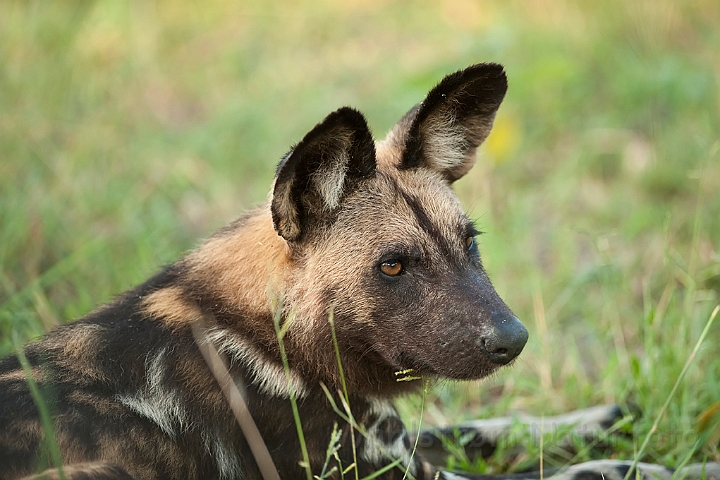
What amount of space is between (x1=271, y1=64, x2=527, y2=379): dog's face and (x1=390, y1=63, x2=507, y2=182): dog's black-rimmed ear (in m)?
0.01

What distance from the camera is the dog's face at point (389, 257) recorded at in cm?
303

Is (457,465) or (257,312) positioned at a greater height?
(257,312)

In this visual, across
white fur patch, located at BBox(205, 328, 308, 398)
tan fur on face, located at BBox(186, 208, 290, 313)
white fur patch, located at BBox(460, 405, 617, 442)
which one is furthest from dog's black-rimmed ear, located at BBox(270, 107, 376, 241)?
white fur patch, located at BBox(460, 405, 617, 442)

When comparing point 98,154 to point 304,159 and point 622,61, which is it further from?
point 622,61

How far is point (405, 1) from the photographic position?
35.3ft

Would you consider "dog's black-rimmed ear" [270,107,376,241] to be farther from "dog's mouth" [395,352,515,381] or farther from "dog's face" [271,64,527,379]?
"dog's mouth" [395,352,515,381]

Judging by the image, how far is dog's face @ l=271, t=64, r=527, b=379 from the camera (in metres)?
3.03

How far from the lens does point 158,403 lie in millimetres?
2990

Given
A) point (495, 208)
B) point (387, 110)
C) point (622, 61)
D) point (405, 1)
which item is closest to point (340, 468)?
point (495, 208)

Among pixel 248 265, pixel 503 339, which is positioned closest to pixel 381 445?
pixel 503 339

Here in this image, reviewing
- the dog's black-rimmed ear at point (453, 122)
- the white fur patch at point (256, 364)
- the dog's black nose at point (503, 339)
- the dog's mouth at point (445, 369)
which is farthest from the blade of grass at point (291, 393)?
the dog's black-rimmed ear at point (453, 122)

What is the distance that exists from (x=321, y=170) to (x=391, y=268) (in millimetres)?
482

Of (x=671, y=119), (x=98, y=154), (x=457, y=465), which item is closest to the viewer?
(x=457, y=465)

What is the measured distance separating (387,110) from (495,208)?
→ 1941 mm
